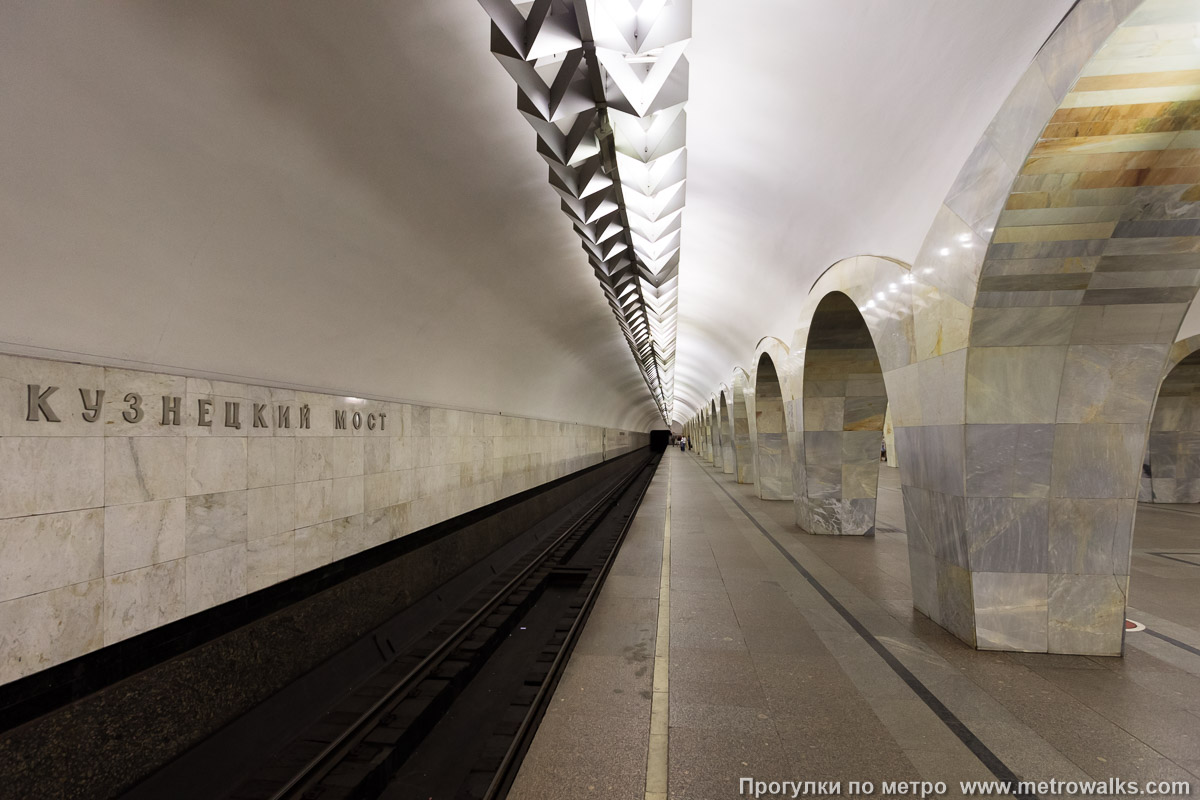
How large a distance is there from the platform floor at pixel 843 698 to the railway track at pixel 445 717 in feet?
1.51

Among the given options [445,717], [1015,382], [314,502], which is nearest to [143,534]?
[314,502]

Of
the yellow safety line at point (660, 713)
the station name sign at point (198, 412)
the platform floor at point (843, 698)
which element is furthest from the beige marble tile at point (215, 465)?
the yellow safety line at point (660, 713)

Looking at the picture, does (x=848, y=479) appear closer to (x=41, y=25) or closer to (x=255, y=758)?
(x=255, y=758)

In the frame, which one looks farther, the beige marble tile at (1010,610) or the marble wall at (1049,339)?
the beige marble tile at (1010,610)

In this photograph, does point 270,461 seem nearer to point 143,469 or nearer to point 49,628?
point 143,469

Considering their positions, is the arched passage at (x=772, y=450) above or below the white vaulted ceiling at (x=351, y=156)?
below

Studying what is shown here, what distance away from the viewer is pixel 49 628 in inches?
110

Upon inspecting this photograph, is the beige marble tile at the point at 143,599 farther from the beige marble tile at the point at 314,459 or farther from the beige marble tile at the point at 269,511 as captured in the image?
the beige marble tile at the point at 314,459

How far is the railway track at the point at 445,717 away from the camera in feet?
11.3

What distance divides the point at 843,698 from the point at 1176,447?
13.7 m

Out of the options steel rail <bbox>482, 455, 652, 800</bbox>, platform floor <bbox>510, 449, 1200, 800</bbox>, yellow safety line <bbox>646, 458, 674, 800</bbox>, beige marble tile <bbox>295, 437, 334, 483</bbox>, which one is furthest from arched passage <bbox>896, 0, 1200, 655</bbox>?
beige marble tile <bbox>295, 437, 334, 483</bbox>

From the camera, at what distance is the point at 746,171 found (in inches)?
225

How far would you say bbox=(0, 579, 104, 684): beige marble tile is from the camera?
262 centimetres

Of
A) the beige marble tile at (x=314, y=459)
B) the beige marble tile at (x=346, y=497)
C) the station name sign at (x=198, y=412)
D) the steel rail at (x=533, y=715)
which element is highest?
the station name sign at (x=198, y=412)
